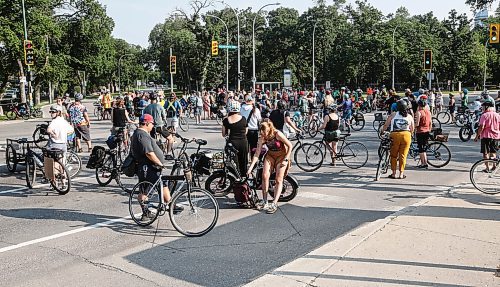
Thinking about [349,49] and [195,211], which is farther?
[349,49]

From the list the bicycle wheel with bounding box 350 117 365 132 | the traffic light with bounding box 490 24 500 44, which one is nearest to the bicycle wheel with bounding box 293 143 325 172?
the bicycle wheel with bounding box 350 117 365 132

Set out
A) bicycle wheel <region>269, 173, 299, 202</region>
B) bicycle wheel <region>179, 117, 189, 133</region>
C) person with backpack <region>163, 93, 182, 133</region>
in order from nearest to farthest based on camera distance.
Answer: bicycle wheel <region>269, 173, 299, 202</region> < person with backpack <region>163, 93, 182, 133</region> < bicycle wheel <region>179, 117, 189, 133</region>

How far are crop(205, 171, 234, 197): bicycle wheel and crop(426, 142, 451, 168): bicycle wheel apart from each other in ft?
20.1

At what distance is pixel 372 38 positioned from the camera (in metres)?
72.2

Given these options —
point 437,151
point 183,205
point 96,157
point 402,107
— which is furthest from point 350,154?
point 183,205

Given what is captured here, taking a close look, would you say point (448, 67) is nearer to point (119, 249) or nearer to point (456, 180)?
point (456, 180)

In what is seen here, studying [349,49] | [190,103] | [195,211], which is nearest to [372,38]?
[349,49]

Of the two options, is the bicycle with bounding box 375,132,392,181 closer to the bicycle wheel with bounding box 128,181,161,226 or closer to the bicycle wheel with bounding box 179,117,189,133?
the bicycle wheel with bounding box 128,181,161,226

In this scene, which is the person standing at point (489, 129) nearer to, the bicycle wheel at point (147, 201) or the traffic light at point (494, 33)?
the bicycle wheel at point (147, 201)

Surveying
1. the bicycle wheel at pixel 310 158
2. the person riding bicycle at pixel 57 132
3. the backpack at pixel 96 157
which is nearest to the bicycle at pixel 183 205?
the backpack at pixel 96 157

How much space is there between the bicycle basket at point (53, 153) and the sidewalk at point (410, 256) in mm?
6072

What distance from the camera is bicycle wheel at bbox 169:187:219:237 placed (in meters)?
7.26

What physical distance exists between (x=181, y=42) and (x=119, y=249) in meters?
90.4

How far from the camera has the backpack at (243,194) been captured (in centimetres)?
866
